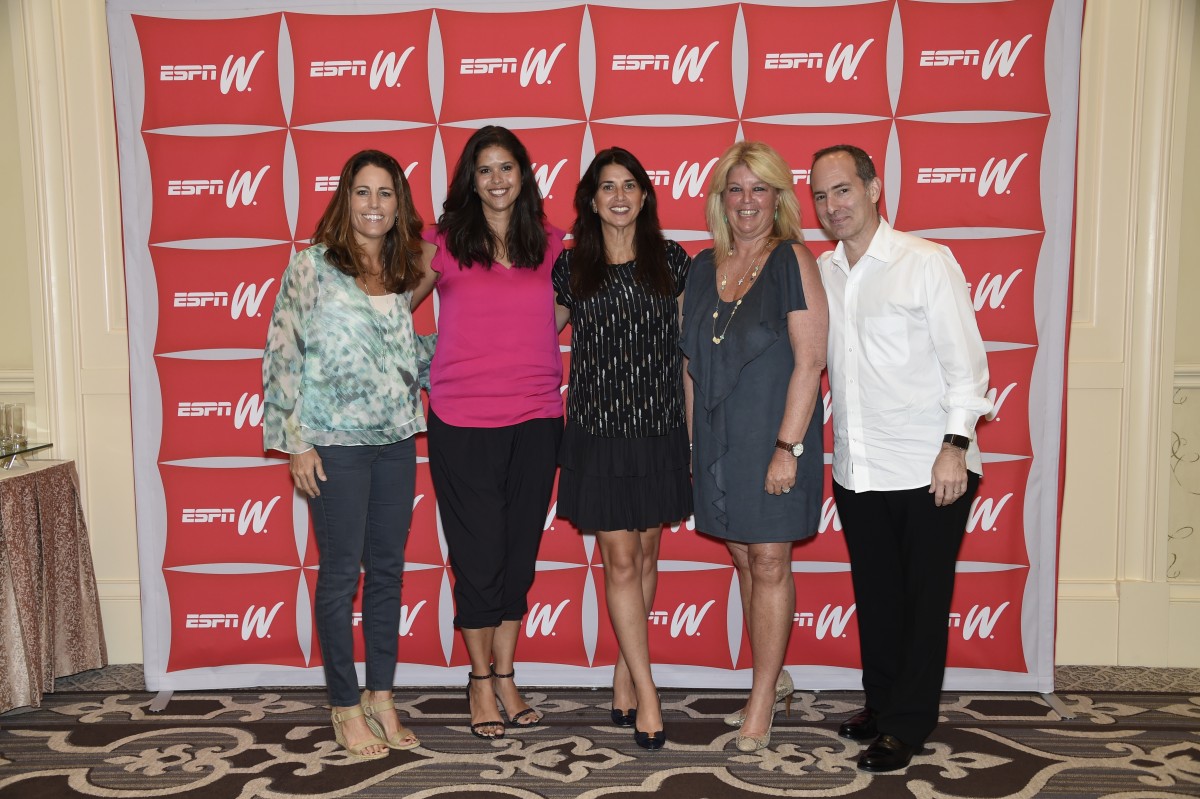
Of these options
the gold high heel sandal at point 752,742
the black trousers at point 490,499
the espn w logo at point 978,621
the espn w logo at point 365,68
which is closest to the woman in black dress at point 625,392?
the black trousers at point 490,499

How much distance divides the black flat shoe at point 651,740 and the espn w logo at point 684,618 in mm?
624

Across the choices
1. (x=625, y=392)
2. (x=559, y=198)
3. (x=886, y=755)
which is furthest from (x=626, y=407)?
(x=886, y=755)

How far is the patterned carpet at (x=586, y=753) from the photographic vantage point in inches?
98.7

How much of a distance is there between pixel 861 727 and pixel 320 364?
1.96 meters

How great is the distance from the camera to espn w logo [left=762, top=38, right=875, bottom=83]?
3.18 meters

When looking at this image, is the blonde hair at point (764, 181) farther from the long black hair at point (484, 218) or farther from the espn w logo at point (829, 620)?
the espn w logo at point (829, 620)

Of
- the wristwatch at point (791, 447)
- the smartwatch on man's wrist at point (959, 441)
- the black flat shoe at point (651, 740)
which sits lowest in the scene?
the black flat shoe at point (651, 740)

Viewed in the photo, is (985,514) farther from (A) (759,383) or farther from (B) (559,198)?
(B) (559,198)

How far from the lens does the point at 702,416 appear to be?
2697 millimetres

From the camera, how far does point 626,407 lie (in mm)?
2658

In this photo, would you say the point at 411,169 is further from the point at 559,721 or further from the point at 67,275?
the point at 559,721

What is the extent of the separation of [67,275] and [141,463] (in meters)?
0.83

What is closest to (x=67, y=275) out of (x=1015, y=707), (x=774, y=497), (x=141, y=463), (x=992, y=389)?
(x=141, y=463)

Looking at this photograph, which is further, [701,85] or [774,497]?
[701,85]
